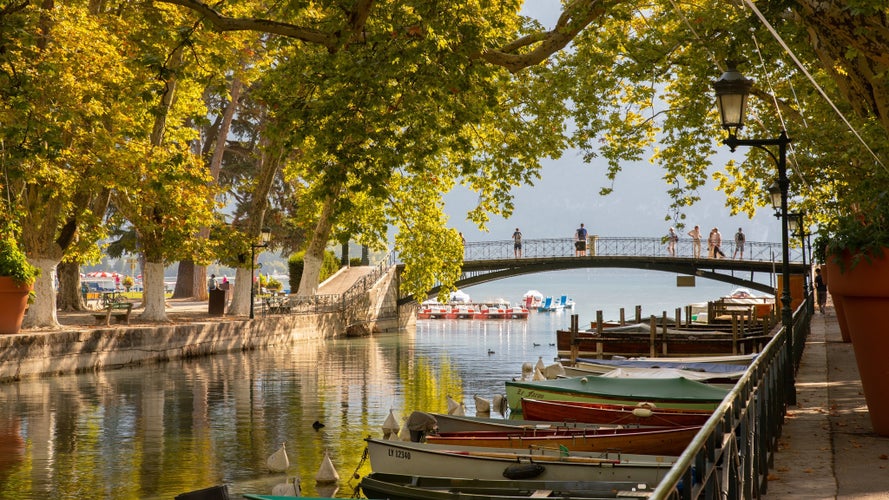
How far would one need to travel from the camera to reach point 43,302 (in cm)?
2555

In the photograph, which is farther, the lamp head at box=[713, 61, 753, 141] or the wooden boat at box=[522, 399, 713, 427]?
the wooden boat at box=[522, 399, 713, 427]

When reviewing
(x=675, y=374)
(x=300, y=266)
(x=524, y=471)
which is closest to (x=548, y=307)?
(x=300, y=266)

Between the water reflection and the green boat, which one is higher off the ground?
the green boat

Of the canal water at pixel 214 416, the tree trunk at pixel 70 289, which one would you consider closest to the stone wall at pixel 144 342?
the canal water at pixel 214 416

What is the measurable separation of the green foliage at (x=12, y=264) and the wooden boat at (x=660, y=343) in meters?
14.1

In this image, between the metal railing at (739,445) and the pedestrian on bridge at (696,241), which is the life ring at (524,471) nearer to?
the metal railing at (739,445)

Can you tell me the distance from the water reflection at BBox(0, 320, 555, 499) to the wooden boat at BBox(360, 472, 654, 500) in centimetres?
224

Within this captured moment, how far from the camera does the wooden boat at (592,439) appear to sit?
11312 millimetres

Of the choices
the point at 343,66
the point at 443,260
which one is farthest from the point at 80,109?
the point at 443,260

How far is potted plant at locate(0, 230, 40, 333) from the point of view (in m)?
22.0

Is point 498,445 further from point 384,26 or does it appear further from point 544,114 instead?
point 544,114

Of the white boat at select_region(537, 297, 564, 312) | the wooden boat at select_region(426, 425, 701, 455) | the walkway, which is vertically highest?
the white boat at select_region(537, 297, 564, 312)

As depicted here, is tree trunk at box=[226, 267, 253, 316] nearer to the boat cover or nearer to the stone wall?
the stone wall

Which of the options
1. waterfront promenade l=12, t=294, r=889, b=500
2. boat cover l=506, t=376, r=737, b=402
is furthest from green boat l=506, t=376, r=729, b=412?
waterfront promenade l=12, t=294, r=889, b=500
